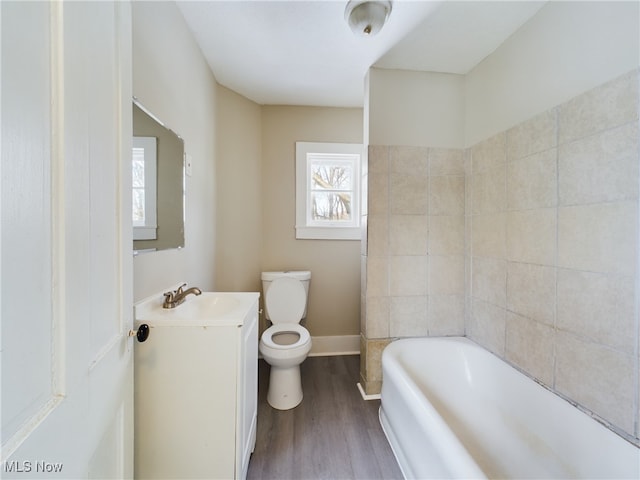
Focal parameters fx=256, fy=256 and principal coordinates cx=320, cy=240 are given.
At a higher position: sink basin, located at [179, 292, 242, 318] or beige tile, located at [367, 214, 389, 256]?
beige tile, located at [367, 214, 389, 256]

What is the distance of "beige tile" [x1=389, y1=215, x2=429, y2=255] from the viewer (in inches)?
71.8

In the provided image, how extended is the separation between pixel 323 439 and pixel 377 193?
61.8 inches

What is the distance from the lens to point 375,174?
1805 millimetres

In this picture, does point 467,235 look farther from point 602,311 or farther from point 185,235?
point 185,235

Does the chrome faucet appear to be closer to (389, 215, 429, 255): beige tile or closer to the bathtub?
the bathtub

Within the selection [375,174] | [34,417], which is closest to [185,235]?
[34,417]

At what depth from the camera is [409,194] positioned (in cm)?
183

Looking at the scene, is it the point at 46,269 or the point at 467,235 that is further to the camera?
the point at 467,235

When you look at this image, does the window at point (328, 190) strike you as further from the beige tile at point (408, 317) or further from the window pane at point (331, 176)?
the beige tile at point (408, 317)

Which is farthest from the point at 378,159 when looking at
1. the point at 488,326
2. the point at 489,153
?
the point at 488,326

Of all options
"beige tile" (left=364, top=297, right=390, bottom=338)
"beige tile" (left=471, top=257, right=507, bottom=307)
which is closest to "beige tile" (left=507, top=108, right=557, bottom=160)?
"beige tile" (left=471, top=257, right=507, bottom=307)

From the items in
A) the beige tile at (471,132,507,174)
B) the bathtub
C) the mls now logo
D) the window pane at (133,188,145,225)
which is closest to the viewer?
the mls now logo

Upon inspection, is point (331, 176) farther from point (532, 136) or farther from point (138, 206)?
point (138, 206)

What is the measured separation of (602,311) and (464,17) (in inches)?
61.8
